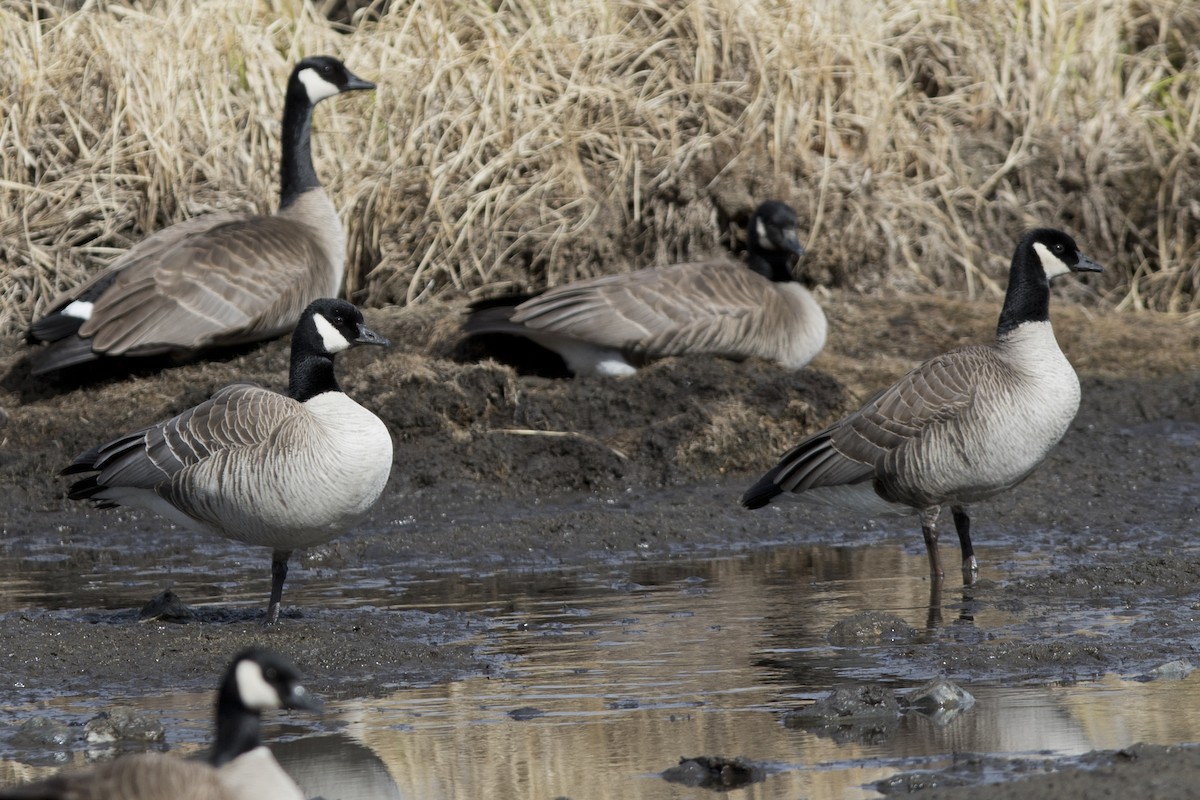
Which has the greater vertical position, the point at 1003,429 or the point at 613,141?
the point at 613,141

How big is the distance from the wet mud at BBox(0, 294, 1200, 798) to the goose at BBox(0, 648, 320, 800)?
2.10 metres

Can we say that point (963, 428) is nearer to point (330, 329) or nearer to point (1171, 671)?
point (1171, 671)

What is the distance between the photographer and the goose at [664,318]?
10484mm

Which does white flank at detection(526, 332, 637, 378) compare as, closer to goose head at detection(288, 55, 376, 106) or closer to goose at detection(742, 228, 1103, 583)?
goose head at detection(288, 55, 376, 106)

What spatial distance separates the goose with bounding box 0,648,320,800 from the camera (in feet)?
10.9

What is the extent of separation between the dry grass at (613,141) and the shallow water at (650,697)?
5.09 metres

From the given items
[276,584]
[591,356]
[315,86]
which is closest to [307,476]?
[276,584]

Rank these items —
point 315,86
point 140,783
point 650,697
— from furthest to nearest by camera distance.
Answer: point 315,86 < point 650,697 < point 140,783

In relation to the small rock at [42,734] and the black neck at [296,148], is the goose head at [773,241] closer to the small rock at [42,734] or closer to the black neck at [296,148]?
the black neck at [296,148]

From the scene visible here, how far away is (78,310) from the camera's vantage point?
10438mm

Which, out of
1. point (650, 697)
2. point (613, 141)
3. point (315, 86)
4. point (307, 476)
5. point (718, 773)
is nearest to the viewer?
point (718, 773)

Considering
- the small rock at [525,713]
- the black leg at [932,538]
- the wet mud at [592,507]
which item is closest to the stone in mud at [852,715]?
the wet mud at [592,507]

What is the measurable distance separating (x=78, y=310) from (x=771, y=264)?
464cm

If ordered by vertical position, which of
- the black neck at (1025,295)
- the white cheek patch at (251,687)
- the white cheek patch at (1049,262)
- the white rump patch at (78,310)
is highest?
the white cheek patch at (1049,262)
